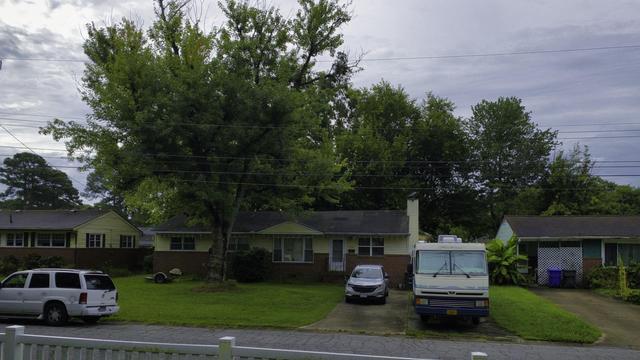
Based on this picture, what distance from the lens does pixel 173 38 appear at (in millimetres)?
33562

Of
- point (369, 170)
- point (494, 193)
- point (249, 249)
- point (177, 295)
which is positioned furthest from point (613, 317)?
point (494, 193)

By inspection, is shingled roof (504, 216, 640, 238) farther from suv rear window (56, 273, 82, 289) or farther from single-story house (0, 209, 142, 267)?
single-story house (0, 209, 142, 267)

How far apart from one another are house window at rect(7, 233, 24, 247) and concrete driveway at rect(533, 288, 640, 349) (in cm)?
→ 3558

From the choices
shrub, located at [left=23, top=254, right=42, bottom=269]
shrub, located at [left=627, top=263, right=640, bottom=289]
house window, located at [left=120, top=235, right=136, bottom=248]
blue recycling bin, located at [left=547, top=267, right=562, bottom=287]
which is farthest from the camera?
house window, located at [left=120, top=235, right=136, bottom=248]

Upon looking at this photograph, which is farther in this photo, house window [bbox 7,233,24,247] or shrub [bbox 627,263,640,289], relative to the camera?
house window [bbox 7,233,24,247]

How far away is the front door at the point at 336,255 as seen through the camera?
37.8m

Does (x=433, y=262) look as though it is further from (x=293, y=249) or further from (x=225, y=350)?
(x=293, y=249)

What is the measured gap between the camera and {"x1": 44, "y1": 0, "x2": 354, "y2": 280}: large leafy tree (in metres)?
28.3

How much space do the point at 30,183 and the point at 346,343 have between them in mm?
86855

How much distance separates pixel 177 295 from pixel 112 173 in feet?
22.3

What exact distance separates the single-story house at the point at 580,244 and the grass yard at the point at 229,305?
12.0 meters

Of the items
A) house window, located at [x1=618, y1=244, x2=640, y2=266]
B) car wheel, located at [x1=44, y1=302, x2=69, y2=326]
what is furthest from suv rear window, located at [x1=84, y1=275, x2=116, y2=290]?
house window, located at [x1=618, y1=244, x2=640, y2=266]

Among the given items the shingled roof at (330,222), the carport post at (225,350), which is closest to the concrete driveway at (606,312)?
the shingled roof at (330,222)

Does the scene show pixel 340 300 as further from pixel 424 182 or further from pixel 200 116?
pixel 424 182
